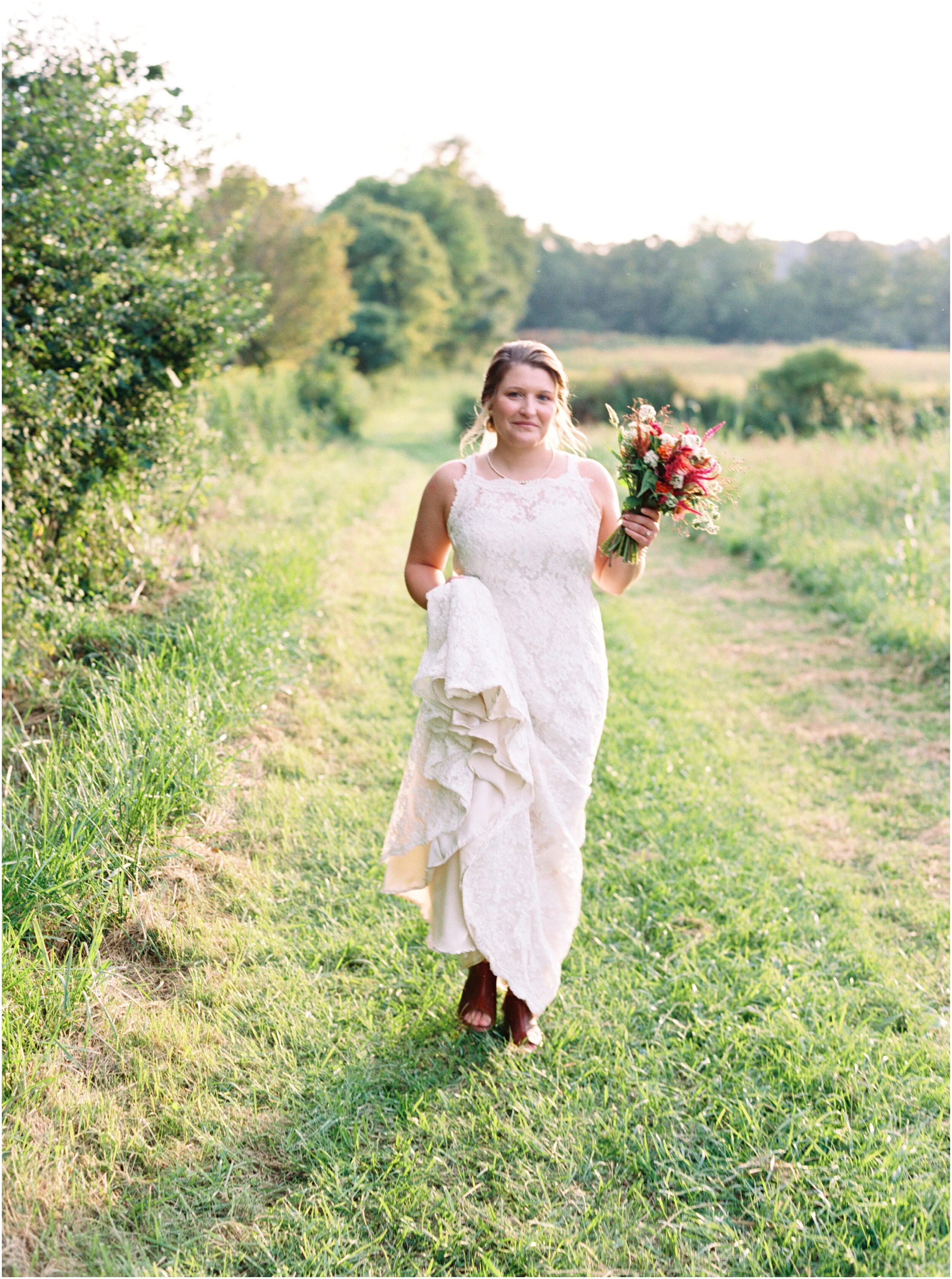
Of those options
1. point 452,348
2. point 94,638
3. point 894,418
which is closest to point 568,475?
point 94,638

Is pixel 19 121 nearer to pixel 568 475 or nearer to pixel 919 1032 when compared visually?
pixel 568 475

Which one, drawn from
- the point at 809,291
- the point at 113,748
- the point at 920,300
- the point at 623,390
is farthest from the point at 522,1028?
the point at 920,300

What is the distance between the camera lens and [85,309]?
17.6 feet

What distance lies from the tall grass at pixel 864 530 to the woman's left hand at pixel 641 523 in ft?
15.9

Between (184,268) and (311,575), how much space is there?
2425mm

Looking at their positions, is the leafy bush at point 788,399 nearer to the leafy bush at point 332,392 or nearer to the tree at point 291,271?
the leafy bush at point 332,392

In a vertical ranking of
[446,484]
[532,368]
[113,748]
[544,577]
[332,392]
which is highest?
[332,392]

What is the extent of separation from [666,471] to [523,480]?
47 cm

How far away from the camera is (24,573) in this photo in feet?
16.8

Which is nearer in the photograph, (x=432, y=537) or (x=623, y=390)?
(x=432, y=537)

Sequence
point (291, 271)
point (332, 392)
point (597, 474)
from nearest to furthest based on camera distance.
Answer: point (597, 474) → point (291, 271) → point (332, 392)

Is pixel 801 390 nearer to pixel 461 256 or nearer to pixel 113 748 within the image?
pixel 113 748

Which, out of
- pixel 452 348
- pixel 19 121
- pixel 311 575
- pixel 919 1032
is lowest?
pixel 919 1032

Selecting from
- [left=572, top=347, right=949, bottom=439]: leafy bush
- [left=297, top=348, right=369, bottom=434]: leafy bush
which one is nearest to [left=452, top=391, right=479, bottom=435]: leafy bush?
[left=572, top=347, right=949, bottom=439]: leafy bush
